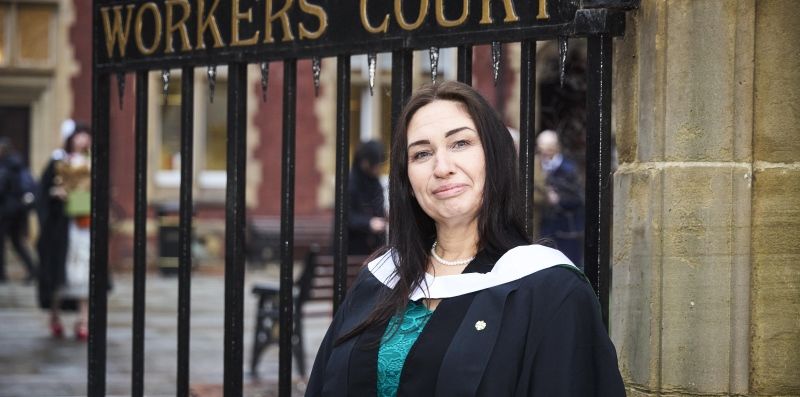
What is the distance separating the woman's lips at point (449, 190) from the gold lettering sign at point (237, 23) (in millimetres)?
1292

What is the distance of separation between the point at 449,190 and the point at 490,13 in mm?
741

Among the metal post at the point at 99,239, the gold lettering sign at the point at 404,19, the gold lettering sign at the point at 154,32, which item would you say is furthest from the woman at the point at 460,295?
the metal post at the point at 99,239

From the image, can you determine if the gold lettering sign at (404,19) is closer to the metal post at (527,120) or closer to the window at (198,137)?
the metal post at (527,120)

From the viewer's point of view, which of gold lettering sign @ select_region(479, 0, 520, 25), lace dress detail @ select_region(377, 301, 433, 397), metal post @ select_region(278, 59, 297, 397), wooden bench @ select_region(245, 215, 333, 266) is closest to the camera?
lace dress detail @ select_region(377, 301, 433, 397)

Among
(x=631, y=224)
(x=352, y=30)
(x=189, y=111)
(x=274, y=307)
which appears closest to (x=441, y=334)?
(x=631, y=224)

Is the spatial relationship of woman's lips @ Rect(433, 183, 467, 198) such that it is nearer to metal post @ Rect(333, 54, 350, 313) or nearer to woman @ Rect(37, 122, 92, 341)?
metal post @ Rect(333, 54, 350, 313)

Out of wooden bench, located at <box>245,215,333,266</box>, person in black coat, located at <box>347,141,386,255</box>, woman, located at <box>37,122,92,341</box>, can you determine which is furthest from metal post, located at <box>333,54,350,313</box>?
wooden bench, located at <box>245,215,333,266</box>

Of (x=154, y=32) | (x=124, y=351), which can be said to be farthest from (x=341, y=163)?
(x=124, y=351)

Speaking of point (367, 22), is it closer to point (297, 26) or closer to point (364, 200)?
point (297, 26)

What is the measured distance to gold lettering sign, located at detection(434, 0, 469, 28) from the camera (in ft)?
10.9

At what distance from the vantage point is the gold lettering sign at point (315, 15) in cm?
365

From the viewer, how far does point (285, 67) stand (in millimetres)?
3838

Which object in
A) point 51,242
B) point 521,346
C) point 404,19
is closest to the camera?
point 521,346

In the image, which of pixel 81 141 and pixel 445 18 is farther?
pixel 81 141
